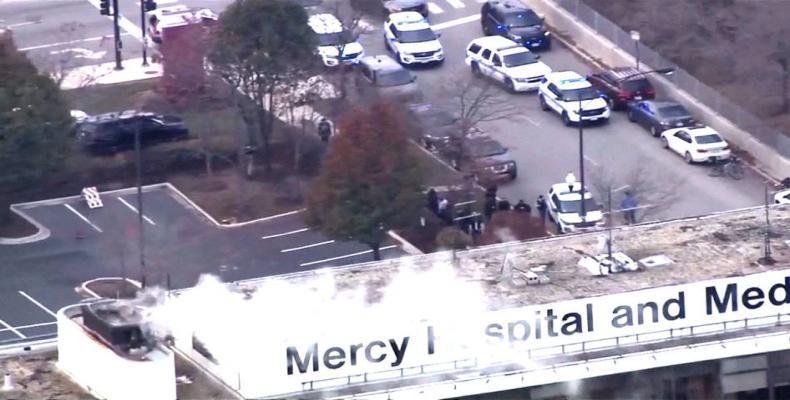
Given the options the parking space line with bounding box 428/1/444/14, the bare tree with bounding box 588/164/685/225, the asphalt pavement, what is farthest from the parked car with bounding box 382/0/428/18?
the bare tree with bounding box 588/164/685/225

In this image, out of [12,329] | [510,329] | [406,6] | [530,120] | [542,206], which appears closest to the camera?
[510,329]

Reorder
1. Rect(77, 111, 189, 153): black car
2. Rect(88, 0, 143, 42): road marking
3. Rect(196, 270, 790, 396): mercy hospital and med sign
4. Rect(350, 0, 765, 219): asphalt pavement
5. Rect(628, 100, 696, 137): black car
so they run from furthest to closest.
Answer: Rect(88, 0, 143, 42): road marking, Rect(628, 100, 696, 137): black car, Rect(77, 111, 189, 153): black car, Rect(350, 0, 765, 219): asphalt pavement, Rect(196, 270, 790, 396): mercy hospital and med sign

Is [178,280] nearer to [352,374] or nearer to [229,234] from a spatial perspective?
[229,234]

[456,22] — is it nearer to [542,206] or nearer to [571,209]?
[542,206]

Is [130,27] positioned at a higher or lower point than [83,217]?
higher

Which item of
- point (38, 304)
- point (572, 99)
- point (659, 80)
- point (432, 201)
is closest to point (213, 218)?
point (432, 201)

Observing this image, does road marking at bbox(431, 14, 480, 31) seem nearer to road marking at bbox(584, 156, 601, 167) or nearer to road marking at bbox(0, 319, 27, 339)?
road marking at bbox(584, 156, 601, 167)
